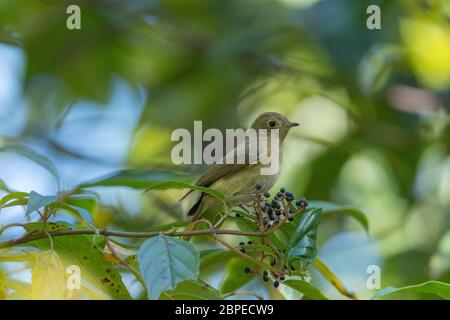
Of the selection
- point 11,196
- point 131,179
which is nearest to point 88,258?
point 11,196

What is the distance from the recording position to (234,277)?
3.52 meters

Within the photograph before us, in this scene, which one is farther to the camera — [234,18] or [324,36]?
[234,18]

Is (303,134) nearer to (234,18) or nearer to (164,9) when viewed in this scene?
(234,18)

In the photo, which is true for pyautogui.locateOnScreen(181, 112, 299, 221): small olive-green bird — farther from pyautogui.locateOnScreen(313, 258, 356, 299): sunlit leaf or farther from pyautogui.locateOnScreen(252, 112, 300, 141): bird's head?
pyautogui.locateOnScreen(313, 258, 356, 299): sunlit leaf

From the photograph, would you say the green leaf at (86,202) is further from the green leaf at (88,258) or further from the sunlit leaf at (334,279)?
the sunlit leaf at (334,279)

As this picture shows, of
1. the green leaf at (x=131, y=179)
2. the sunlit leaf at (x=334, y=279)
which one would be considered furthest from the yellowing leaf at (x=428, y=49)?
the green leaf at (x=131, y=179)

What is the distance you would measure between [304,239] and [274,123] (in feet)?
6.54

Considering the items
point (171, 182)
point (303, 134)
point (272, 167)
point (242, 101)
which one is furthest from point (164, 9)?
point (171, 182)

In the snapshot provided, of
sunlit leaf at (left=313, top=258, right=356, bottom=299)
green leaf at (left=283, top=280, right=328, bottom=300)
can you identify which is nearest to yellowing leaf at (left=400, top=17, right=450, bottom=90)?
sunlit leaf at (left=313, top=258, right=356, bottom=299)

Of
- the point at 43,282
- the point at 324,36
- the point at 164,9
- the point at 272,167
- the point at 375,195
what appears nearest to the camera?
the point at 43,282

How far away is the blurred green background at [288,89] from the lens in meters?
5.85

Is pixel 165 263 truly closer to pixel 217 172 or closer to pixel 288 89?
pixel 217 172

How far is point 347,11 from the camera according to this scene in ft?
19.1

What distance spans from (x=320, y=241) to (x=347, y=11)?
1633 mm
